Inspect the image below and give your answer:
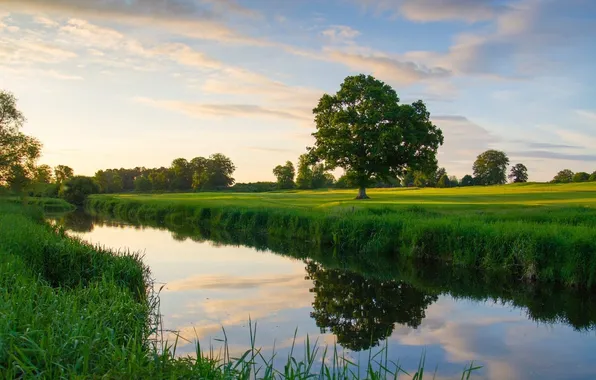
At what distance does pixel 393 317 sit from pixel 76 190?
7325cm

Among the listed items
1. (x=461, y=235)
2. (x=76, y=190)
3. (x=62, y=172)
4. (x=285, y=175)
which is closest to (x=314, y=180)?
(x=285, y=175)

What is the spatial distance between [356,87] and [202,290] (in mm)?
27687

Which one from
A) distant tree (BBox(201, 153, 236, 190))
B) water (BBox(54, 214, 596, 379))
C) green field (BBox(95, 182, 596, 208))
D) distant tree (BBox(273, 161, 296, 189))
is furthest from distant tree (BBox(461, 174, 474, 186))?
water (BBox(54, 214, 596, 379))

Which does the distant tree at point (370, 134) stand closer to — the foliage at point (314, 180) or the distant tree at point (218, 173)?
the foliage at point (314, 180)

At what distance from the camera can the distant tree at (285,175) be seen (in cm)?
9453

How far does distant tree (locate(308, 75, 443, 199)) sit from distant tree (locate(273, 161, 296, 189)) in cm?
5518

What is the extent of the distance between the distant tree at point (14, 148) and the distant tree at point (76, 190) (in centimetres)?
3200

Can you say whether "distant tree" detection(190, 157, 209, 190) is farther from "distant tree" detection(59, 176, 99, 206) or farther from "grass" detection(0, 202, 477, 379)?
"grass" detection(0, 202, 477, 379)

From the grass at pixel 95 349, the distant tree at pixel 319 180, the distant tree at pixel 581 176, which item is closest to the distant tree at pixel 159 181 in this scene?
the distant tree at pixel 319 180

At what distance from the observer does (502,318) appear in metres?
11.0

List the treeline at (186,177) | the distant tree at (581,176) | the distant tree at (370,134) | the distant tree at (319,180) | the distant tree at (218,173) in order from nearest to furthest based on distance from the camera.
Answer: the distant tree at (370,134) < the distant tree at (581,176) < the distant tree at (319,180) < the distant tree at (218,173) < the treeline at (186,177)

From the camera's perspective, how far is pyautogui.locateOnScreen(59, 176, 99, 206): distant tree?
74.5m

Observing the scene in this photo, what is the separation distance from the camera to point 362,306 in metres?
12.1

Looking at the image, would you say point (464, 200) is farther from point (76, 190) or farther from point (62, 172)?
point (62, 172)
